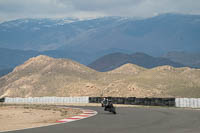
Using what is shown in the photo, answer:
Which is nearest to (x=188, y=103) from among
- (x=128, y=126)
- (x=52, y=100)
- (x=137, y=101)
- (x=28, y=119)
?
(x=137, y=101)

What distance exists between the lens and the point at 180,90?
9356cm

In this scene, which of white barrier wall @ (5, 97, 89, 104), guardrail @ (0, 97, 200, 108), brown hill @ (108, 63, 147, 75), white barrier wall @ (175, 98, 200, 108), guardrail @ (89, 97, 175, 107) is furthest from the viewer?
brown hill @ (108, 63, 147, 75)

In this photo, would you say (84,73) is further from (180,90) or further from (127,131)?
(127,131)

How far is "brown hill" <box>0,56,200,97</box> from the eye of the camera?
321ft

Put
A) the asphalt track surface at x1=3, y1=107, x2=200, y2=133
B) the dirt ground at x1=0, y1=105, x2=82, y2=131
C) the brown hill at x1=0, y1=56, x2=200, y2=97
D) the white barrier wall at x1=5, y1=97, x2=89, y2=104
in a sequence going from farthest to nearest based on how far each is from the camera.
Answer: the brown hill at x1=0, y1=56, x2=200, y2=97, the white barrier wall at x1=5, y1=97, x2=89, y2=104, the dirt ground at x1=0, y1=105, x2=82, y2=131, the asphalt track surface at x1=3, y1=107, x2=200, y2=133

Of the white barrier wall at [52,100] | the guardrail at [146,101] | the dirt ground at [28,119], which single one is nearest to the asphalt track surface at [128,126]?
the dirt ground at [28,119]

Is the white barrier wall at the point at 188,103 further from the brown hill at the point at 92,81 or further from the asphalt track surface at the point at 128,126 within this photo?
the brown hill at the point at 92,81

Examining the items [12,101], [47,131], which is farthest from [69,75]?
[47,131]

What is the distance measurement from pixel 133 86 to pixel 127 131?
270ft

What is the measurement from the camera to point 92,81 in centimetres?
12694

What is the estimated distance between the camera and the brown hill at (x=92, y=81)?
97.9 metres

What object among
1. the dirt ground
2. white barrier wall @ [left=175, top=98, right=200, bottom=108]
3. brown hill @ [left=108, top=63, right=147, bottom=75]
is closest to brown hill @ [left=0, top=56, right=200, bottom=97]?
brown hill @ [left=108, top=63, right=147, bottom=75]

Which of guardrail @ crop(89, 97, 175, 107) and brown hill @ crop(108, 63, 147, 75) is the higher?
brown hill @ crop(108, 63, 147, 75)

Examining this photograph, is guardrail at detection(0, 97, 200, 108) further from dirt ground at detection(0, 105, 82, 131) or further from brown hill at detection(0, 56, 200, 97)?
brown hill at detection(0, 56, 200, 97)
